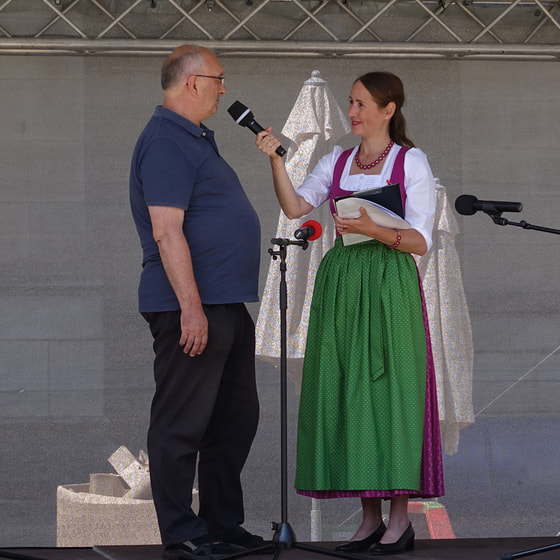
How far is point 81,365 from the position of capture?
5.36 metres

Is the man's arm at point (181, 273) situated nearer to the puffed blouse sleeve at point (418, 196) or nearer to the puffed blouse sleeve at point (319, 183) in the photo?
the puffed blouse sleeve at point (319, 183)

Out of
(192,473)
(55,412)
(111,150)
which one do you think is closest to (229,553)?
(192,473)

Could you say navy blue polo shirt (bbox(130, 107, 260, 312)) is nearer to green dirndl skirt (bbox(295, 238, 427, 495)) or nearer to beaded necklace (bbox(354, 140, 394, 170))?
green dirndl skirt (bbox(295, 238, 427, 495))

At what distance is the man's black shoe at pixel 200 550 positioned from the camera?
9.06 feet

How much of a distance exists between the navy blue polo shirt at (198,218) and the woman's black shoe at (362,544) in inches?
30.4

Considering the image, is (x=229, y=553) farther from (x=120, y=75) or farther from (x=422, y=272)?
(x=120, y=75)

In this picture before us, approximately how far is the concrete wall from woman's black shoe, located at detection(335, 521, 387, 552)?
7.41 ft

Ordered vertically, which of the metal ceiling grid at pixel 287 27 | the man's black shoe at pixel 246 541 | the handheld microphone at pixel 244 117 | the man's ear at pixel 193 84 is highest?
the metal ceiling grid at pixel 287 27

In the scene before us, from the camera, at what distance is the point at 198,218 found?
2.92 metres

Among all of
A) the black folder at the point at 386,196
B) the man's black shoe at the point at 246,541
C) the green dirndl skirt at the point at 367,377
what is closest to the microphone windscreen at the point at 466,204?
the black folder at the point at 386,196

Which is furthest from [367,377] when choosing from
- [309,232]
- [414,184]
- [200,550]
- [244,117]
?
[244,117]

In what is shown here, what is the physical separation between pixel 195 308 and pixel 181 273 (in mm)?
104

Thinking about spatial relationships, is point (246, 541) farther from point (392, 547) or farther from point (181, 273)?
point (181, 273)

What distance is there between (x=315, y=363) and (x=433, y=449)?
0.44m
